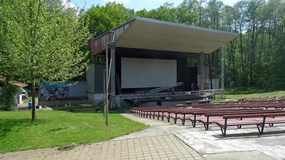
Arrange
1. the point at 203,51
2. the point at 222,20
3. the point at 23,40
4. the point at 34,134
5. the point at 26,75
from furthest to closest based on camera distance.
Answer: the point at 222,20, the point at 203,51, the point at 26,75, the point at 23,40, the point at 34,134

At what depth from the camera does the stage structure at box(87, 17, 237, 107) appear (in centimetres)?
2361

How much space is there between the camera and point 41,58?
962 cm

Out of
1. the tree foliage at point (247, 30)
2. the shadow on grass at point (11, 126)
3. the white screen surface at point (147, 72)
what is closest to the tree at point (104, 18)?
the tree foliage at point (247, 30)

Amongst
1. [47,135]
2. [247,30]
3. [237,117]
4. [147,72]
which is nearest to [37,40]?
[47,135]

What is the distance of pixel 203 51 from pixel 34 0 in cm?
2576

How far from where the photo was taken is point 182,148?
5527mm

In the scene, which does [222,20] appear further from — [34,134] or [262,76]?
[34,134]

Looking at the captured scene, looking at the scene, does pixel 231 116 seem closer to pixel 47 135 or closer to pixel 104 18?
pixel 47 135

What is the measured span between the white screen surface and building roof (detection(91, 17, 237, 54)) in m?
2.98

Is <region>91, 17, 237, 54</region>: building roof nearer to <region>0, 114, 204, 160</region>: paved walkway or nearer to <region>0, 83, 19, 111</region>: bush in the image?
<region>0, 83, 19, 111</region>: bush

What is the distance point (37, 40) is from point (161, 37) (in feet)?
56.1

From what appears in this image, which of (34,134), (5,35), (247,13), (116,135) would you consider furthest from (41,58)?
(247,13)

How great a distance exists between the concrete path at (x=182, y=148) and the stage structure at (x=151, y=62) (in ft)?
50.6

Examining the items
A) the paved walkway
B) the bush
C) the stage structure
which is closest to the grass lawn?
the paved walkway
